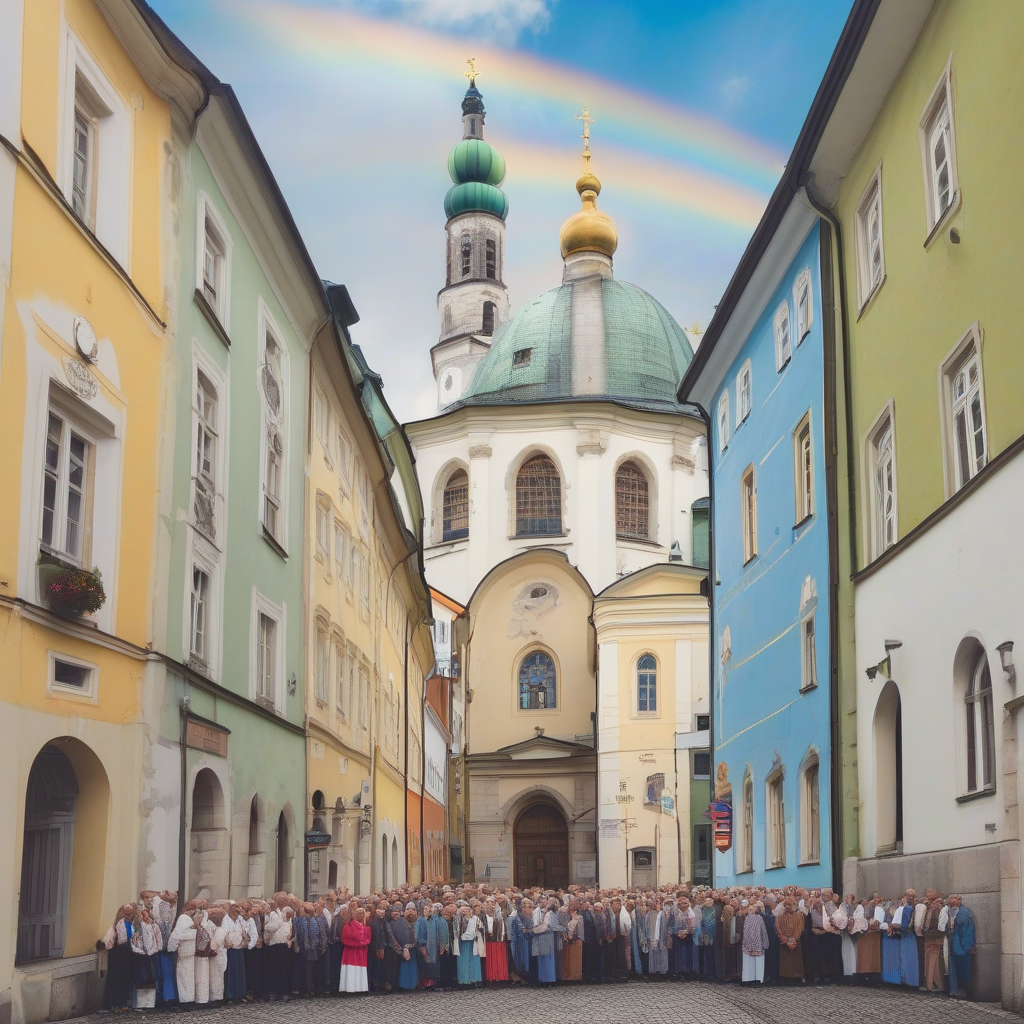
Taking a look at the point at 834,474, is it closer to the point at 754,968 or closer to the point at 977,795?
the point at 754,968

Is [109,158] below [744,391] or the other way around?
below

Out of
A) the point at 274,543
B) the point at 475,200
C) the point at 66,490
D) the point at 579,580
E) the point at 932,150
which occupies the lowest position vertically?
the point at 66,490

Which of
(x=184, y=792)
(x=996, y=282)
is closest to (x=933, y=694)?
(x=996, y=282)

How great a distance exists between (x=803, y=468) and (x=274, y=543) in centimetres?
787

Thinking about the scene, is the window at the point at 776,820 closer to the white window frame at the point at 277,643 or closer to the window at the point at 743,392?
the window at the point at 743,392

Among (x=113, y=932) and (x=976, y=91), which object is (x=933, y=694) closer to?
(x=976, y=91)

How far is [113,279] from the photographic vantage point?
599 inches

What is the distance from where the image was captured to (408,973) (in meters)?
18.5

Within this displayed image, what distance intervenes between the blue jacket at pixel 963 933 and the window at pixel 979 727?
3.76 feet

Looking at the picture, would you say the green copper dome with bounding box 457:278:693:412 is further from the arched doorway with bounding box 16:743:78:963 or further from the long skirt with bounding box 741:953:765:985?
the arched doorway with bounding box 16:743:78:963

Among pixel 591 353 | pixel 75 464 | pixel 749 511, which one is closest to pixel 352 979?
pixel 75 464

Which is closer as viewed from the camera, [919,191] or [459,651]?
[919,191]

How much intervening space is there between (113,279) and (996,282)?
8317 mm

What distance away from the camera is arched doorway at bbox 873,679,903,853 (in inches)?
752
